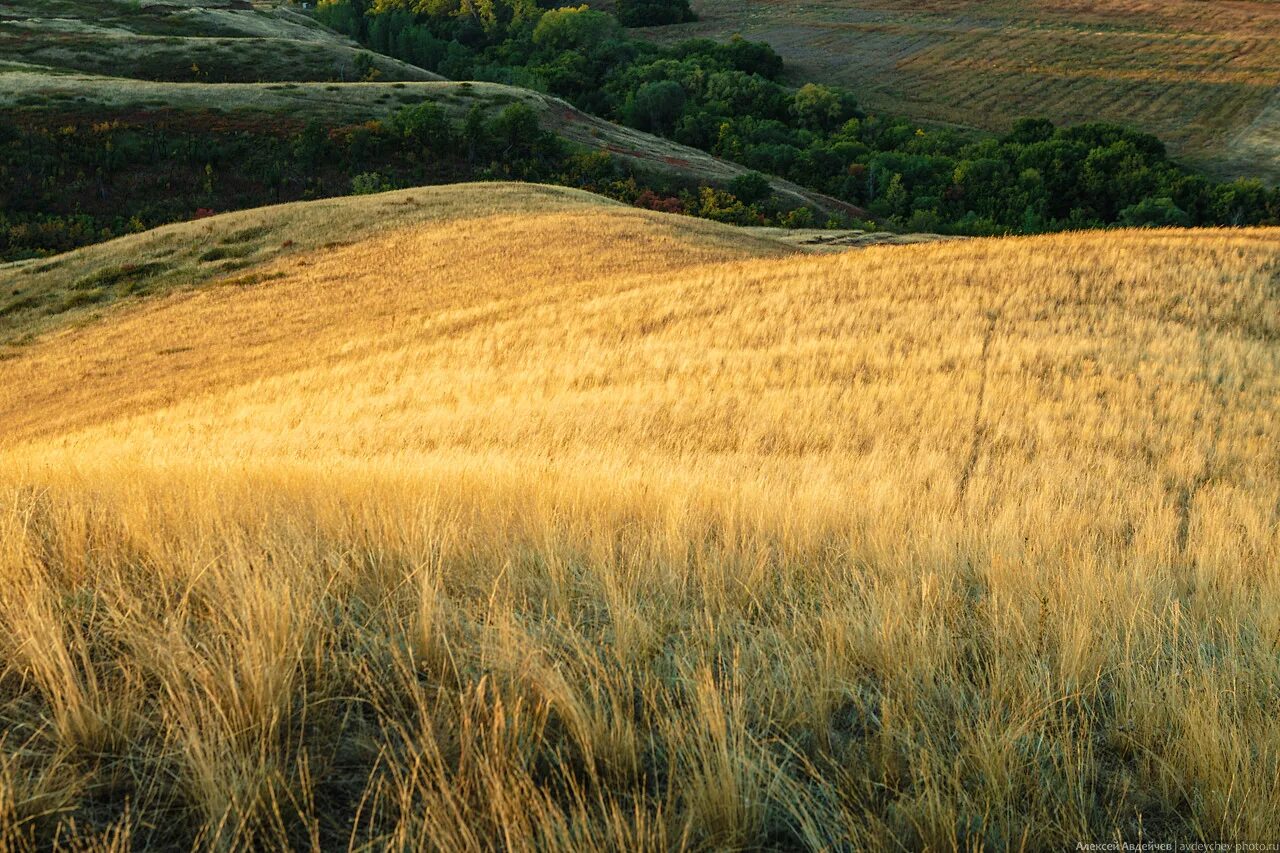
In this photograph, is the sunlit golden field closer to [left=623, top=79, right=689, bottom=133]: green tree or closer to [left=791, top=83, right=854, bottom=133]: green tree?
[left=791, top=83, right=854, bottom=133]: green tree

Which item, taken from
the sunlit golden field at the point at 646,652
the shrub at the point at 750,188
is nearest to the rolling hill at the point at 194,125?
the shrub at the point at 750,188

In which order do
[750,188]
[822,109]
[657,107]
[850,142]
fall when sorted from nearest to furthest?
[750,188], [850,142], [822,109], [657,107]

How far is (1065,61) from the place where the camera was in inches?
4717

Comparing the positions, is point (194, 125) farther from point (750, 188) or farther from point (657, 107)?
point (657, 107)

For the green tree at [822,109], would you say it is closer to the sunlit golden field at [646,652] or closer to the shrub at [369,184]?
the shrub at [369,184]

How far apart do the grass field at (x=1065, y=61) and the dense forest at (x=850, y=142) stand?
8246 mm

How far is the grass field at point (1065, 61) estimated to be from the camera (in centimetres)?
9925

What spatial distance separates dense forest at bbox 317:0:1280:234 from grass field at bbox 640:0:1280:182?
8.25 m

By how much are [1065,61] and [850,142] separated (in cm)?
4587

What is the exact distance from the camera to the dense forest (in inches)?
3302

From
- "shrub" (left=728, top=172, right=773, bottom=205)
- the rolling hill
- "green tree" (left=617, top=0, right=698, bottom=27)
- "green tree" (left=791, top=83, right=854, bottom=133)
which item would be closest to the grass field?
"green tree" (left=791, top=83, right=854, bottom=133)

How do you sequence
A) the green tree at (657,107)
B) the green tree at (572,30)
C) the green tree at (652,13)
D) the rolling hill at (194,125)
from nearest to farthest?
1. the rolling hill at (194,125)
2. the green tree at (657,107)
3. the green tree at (572,30)
4. the green tree at (652,13)

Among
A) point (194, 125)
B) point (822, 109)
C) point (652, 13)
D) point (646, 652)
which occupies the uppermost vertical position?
point (652, 13)

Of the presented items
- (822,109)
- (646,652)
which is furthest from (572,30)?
(646,652)
